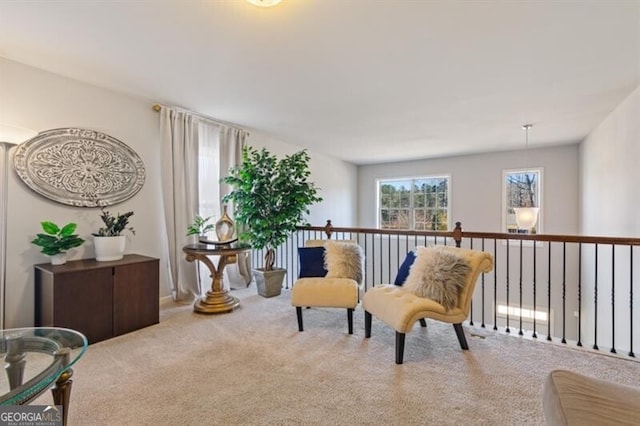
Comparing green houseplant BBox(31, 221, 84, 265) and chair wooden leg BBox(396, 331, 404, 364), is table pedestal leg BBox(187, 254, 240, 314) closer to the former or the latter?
green houseplant BBox(31, 221, 84, 265)

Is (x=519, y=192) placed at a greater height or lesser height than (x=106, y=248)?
greater

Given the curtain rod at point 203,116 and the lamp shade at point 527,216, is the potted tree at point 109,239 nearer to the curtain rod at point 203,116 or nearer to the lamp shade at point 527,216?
the curtain rod at point 203,116

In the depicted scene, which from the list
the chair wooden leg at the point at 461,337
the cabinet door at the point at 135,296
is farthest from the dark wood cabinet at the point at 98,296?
the chair wooden leg at the point at 461,337

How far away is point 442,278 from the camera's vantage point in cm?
234

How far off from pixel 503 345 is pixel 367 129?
3167 millimetres

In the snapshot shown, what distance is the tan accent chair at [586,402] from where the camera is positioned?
0.91 metres

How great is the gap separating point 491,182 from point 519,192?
0.51m

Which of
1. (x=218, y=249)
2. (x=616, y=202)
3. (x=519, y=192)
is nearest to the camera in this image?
(x=218, y=249)

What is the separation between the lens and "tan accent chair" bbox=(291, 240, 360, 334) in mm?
2721

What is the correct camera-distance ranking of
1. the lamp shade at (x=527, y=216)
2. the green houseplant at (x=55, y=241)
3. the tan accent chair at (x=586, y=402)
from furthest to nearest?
the lamp shade at (x=527, y=216)
the green houseplant at (x=55, y=241)
the tan accent chair at (x=586, y=402)

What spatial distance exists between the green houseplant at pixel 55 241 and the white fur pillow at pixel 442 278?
114 inches

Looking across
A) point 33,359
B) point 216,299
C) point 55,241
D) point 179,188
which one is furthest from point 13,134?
point 216,299

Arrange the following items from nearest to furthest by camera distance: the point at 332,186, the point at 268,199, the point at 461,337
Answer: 1. the point at 461,337
2. the point at 268,199
3. the point at 332,186

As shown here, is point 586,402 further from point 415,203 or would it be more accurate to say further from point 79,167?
point 415,203
